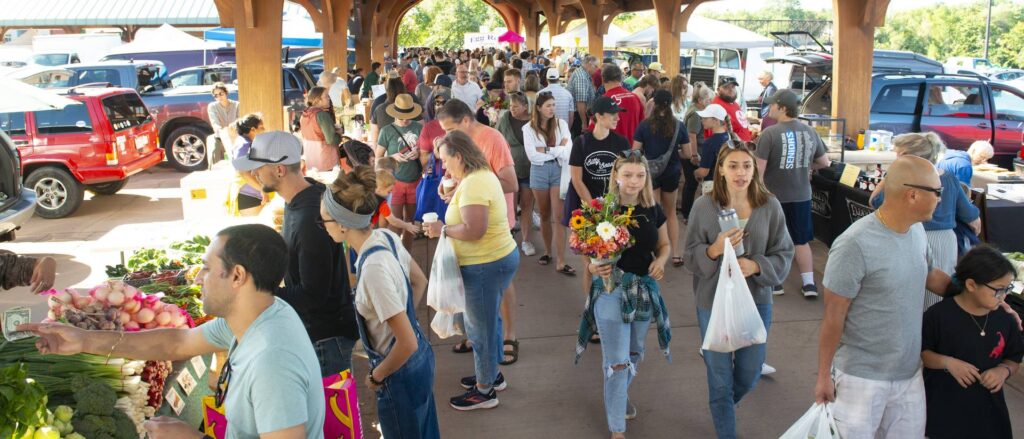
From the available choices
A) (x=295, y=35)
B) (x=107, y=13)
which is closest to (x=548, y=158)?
(x=295, y=35)

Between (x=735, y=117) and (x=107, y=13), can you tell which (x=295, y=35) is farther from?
(x=735, y=117)

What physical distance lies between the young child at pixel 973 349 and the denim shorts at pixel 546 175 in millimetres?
4680

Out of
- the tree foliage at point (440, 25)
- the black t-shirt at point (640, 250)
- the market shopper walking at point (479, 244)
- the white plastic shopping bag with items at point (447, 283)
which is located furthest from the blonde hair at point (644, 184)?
the tree foliage at point (440, 25)

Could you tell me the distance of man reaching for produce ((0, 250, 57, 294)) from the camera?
4.32m

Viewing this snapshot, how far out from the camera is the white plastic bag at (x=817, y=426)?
3.57 meters

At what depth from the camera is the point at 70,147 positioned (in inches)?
448

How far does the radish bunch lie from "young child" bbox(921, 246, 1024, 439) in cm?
368

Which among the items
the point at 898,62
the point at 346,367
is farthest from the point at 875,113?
the point at 346,367

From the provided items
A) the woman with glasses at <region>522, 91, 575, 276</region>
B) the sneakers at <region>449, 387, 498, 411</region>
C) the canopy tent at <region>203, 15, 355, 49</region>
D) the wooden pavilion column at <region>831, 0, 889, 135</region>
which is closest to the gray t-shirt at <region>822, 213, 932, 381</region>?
the sneakers at <region>449, 387, 498, 411</region>

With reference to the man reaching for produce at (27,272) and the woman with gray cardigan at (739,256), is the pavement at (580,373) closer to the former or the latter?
the man reaching for produce at (27,272)

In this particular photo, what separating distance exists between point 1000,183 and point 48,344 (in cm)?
803

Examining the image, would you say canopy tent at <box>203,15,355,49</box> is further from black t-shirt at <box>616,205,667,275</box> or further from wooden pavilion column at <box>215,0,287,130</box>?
black t-shirt at <box>616,205,667,275</box>

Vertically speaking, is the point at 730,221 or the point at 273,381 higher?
the point at 730,221

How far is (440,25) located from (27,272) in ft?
258
